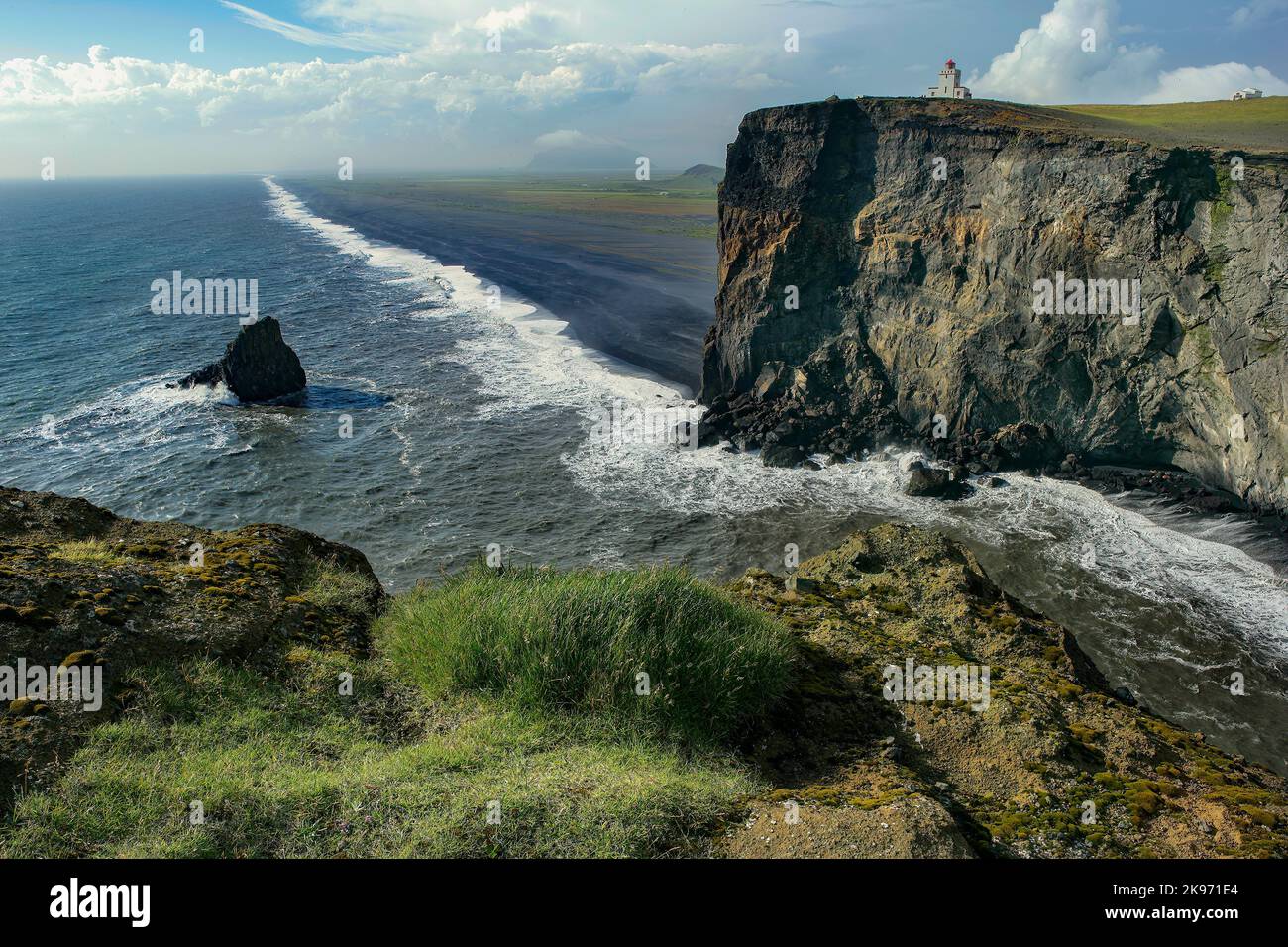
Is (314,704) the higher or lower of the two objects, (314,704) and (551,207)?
the lower

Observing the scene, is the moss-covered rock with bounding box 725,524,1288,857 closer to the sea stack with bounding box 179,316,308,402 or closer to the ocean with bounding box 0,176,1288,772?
the ocean with bounding box 0,176,1288,772

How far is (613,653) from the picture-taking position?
8.05 meters

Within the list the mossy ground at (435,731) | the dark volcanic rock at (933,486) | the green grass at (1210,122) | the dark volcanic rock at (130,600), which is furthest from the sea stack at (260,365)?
the green grass at (1210,122)

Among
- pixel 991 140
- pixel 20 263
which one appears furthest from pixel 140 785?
pixel 20 263

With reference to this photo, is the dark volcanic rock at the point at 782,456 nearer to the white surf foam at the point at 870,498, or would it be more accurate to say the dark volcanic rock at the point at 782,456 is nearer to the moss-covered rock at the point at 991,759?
the white surf foam at the point at 870,498

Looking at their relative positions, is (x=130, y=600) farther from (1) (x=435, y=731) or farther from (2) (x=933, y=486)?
(2) (x=933, y=486)

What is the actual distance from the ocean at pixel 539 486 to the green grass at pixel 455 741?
17.5 m

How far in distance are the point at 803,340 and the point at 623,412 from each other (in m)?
11.7

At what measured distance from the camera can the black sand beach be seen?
59.5m

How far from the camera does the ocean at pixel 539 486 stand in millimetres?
23250

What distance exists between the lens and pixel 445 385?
47.7 meters

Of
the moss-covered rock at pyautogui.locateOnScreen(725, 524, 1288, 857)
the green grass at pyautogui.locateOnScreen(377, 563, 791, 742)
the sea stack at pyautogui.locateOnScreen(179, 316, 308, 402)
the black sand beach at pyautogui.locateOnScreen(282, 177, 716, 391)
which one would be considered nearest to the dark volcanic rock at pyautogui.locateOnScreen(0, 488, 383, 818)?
the green grass at pyautogui.locateOnScreen(377, 563, 791, 742)

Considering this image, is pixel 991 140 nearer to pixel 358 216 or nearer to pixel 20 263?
pixel 20 263

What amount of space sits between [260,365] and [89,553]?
39001mm
